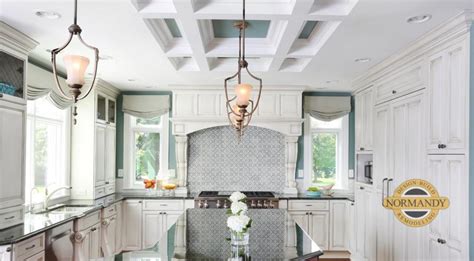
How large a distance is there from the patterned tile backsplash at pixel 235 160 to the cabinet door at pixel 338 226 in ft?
2.98

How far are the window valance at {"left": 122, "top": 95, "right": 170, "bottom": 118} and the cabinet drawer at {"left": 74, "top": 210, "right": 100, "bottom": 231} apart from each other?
1.92 metres

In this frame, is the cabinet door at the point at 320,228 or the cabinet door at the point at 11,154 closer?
the cabinet door at the point at 11,154

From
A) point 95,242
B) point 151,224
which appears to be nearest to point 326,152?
point 151,224

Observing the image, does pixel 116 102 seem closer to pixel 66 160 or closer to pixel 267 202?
pixel 66 160

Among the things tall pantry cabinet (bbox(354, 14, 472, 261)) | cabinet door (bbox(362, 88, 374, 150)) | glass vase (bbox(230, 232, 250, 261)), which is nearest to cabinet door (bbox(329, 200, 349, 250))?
tall pantry cabinet (bbox(354, 14, 472, 261))

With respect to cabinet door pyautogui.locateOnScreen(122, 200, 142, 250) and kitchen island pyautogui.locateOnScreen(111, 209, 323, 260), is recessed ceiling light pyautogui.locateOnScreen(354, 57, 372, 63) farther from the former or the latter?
cabinet door pyautogui.locateOnScreen(122, 200, 142, 250)

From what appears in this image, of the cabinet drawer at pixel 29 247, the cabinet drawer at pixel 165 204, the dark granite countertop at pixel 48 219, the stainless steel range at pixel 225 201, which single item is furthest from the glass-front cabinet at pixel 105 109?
the cabinet drawer at pixel 29 247

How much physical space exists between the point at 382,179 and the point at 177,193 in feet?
10.4

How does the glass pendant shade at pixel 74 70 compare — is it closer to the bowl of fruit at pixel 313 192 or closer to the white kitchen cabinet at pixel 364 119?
the white kitchen cabinet at pixel 364 119

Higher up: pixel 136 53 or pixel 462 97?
pixel 136 53

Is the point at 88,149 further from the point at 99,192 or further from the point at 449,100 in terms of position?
the point at 449,100

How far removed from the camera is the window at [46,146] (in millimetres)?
4164

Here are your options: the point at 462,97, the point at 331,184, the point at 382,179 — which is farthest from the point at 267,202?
the point at 462,97

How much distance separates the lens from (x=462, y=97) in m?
2.62
